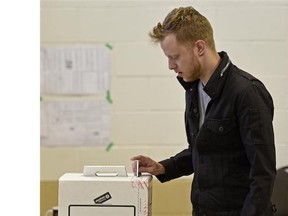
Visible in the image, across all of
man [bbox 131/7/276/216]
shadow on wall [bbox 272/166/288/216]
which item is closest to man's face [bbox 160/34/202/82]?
man [bbox 131/7/276/216]

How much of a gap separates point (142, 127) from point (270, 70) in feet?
2.13

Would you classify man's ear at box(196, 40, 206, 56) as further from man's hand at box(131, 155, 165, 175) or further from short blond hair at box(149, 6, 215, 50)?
man's hand at box(131, 155, 165, 175)

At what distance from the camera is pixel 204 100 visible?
1639 millimetres

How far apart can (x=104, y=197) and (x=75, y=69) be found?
1.16 m

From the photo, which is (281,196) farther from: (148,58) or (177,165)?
(148,58)

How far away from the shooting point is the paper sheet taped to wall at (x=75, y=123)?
251cm

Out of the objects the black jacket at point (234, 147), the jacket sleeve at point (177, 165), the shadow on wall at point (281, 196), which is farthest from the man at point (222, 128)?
the shadow on wall at point (281, 196)

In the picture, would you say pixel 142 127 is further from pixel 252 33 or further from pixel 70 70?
pixel 252 33

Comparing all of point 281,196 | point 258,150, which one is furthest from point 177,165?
point 281,196

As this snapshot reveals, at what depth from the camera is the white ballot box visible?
4.73 ft

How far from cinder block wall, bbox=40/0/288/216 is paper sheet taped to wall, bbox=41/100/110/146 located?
0.04 m

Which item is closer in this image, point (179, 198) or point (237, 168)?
point (237, 168)
